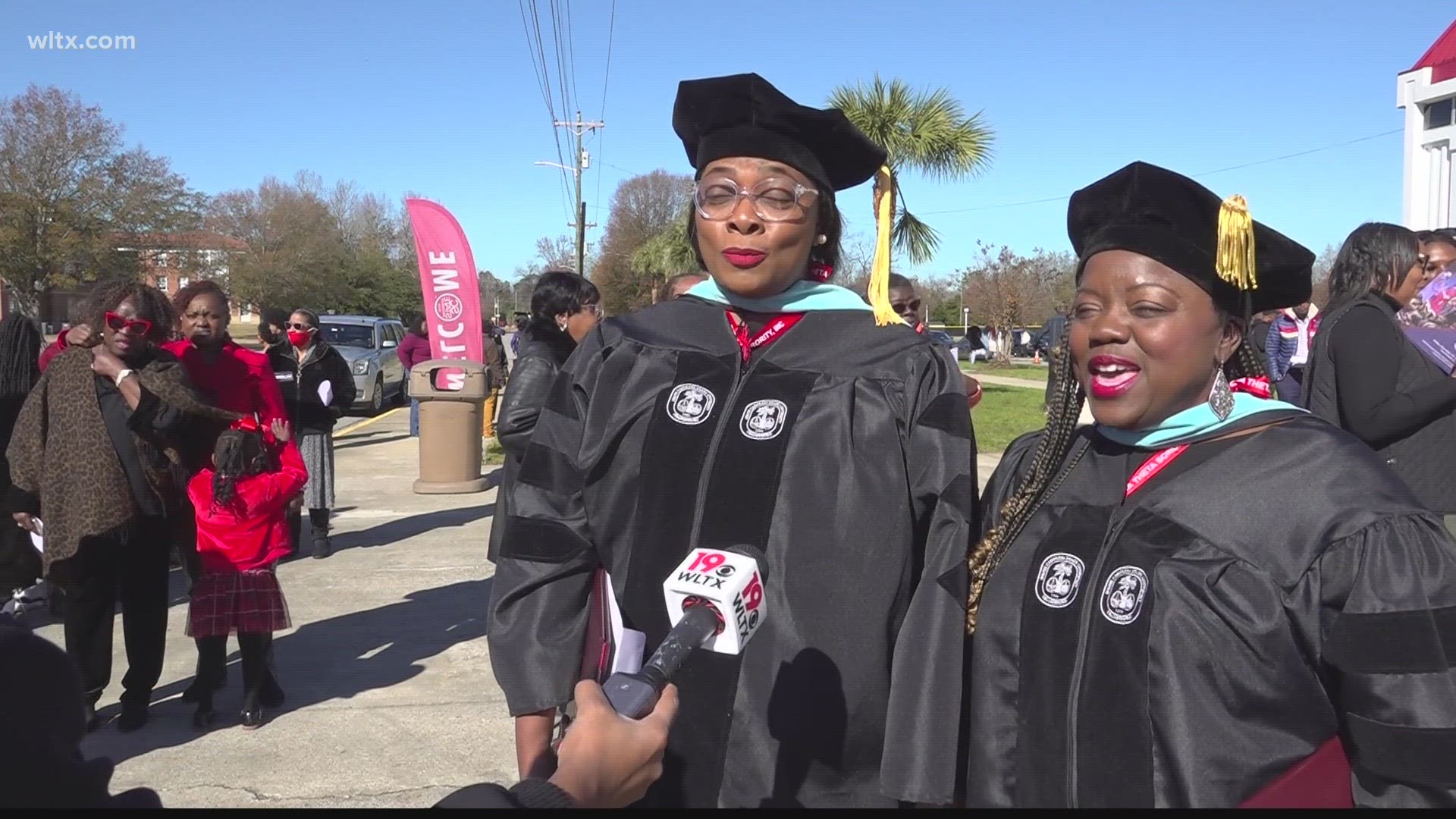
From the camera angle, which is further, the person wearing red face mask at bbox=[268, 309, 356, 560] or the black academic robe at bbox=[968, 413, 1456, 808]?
the person wearing red face mask at bbox=[268, 309, 356, 560]

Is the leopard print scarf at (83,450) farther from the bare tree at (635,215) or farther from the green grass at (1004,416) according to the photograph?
the bare tree at (635,215)

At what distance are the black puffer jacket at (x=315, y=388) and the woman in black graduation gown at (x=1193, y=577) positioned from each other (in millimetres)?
6863

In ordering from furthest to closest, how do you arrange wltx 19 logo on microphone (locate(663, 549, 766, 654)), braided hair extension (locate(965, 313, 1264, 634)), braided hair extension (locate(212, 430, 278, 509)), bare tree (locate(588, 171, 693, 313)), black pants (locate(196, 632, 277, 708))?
bare tree (locate(588, 171, 693, 313)), black pants (locate(196, 632, 277, 708)), braided hair extension (locate(212, 430, 278, 509)), braided hair extension (locate(965, 313, 1264, 634)), wltx 19 logo on microphone (locate(663, 549, 766, 654))

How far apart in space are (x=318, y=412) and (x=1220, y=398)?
7.47 metres

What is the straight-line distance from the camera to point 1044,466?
7.14 ft

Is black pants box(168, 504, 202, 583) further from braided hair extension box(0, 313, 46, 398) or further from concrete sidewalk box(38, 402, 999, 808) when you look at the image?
braided hair extension box(0, 313, 46, 398)

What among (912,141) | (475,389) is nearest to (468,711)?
(475,389)

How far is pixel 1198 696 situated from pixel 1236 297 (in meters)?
0.71

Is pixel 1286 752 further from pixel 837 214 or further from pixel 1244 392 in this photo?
pixel 837 214

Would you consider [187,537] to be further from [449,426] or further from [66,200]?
[66,200]

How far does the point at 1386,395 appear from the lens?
3.85 meters

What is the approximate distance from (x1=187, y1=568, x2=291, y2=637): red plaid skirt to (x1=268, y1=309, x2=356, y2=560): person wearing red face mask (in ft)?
11.0

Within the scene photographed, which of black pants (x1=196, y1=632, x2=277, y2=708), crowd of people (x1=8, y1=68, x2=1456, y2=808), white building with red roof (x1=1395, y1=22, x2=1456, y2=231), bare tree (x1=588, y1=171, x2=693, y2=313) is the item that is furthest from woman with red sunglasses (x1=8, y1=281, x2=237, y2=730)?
bare tree (x1=588, y1=171, x2=693, y2=313)

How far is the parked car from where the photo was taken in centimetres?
1942
